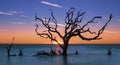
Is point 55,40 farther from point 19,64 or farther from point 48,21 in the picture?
point 19,64

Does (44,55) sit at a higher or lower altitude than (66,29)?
lower

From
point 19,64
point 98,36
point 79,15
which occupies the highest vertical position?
point 79,15

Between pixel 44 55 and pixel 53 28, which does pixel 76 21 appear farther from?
pixel 44 55

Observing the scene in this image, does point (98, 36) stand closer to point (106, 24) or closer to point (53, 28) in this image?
point (106, 24)

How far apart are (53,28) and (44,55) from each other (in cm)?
489

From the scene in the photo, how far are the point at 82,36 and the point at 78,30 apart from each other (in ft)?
4.59

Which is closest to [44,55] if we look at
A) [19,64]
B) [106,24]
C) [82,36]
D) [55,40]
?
[55,40]

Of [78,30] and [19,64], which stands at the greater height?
[78,30]

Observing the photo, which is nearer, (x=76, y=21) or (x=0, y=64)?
(x=0, y=64)

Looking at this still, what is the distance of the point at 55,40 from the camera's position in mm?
47594

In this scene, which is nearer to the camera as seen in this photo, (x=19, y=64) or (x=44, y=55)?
(x=19, y=64)

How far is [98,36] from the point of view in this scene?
1874 inches

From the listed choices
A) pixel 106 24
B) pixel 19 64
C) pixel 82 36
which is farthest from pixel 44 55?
pixel 19 64

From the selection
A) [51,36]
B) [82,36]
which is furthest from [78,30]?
[51,36]
